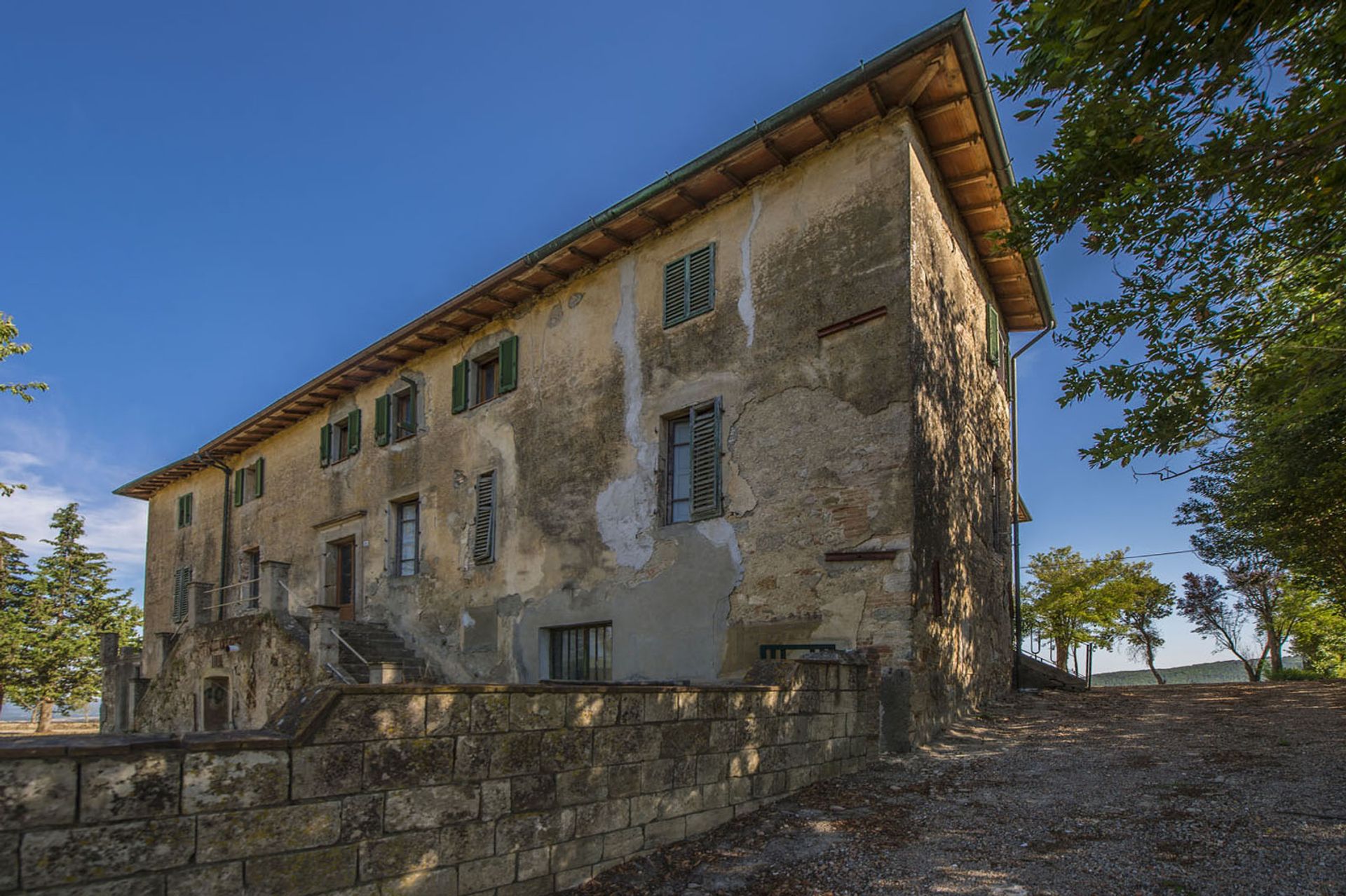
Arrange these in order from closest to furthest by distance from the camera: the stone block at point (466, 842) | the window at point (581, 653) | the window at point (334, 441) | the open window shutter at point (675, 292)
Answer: the stone block at point (466, 842), the open window shutter at point (675, 292), the window at point (581, 653), the window at point (334, 441)

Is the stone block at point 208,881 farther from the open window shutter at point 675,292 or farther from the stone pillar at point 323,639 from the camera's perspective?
the stone pillar at point 323,639

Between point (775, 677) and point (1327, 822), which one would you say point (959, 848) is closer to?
point (775, 677)

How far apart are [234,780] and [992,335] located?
479 inches

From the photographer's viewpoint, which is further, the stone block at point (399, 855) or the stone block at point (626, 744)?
the stone block at point (626, 744)

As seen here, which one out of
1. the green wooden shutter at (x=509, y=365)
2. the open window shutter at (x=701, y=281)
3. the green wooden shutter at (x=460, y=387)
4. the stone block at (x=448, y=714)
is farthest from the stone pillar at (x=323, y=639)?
the stone block at (x=448, y=714)

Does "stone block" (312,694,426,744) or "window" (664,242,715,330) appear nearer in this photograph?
"stone block" (312,694,426,744)

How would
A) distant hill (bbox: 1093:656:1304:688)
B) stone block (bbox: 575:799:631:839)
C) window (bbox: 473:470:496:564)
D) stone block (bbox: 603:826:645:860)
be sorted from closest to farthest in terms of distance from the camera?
stone block (bbox: 575:799:631:839) < stone block (bbox: 603:826:645:860) < window (bbox: 473:470:496:564) < distant hill (bbox: 1093:656:1304:688)

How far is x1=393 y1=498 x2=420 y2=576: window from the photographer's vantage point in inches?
602

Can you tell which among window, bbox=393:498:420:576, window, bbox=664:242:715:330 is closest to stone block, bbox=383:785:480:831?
window, bbox=664:242:715:330

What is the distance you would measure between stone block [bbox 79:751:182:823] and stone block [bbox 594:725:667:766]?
2.39 metres

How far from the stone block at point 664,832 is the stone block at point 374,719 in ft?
6.26

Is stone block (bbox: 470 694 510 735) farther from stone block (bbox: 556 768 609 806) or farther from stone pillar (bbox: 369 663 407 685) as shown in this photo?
stone pillar (bbox: 369 663 407 685)

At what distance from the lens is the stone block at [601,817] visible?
5.04 meters

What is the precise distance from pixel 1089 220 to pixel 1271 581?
22.8 meters
